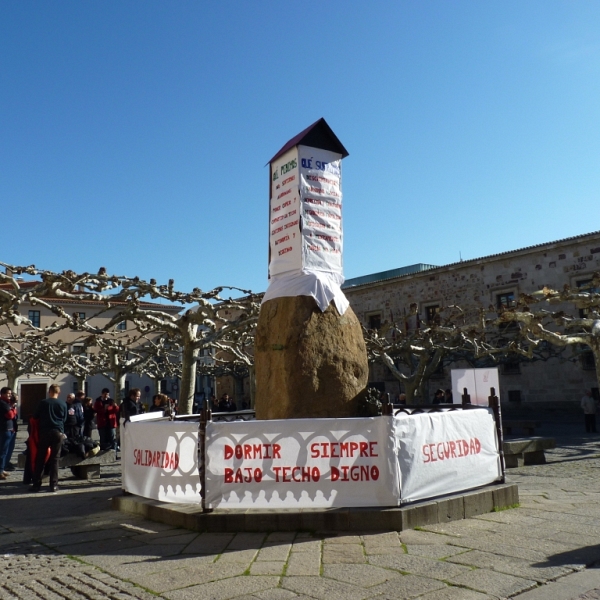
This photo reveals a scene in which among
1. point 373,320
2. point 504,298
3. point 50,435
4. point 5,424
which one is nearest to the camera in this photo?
point 50,435

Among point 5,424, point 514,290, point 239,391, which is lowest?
point 5,424

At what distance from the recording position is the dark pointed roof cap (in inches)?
320

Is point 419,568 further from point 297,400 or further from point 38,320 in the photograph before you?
point 38,320

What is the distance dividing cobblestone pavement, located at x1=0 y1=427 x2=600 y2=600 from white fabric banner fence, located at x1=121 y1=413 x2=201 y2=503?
1.33ft

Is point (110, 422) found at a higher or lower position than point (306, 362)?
lower

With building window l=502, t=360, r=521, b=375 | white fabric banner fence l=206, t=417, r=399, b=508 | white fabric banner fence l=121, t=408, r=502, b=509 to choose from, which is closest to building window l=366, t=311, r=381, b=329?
building window l=502, t=360, r=521, b=375

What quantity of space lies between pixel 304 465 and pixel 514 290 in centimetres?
2369

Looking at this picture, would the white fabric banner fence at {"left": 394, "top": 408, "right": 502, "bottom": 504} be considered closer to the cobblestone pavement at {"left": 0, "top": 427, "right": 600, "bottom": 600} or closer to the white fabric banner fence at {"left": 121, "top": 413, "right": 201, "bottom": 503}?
the cobblestone pavement at {"left": 0, "top": 427, "right": 600, "bottom": 600}

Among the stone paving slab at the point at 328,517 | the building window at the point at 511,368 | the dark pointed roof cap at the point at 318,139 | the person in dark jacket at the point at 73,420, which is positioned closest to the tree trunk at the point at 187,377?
the person in dark jacket at the point at 73,420

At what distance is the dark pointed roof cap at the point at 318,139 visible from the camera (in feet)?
26.7

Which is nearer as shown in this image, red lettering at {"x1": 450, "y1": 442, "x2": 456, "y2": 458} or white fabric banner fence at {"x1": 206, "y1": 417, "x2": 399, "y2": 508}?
white fabric banner fence at {"x1": 206, "y1": 417, "x2": 399, "y2": 508}

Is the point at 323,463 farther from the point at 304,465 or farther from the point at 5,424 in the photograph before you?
the point at 5,424

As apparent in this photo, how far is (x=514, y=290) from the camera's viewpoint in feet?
89.6

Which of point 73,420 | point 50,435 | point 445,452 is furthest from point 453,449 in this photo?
point 73,420
